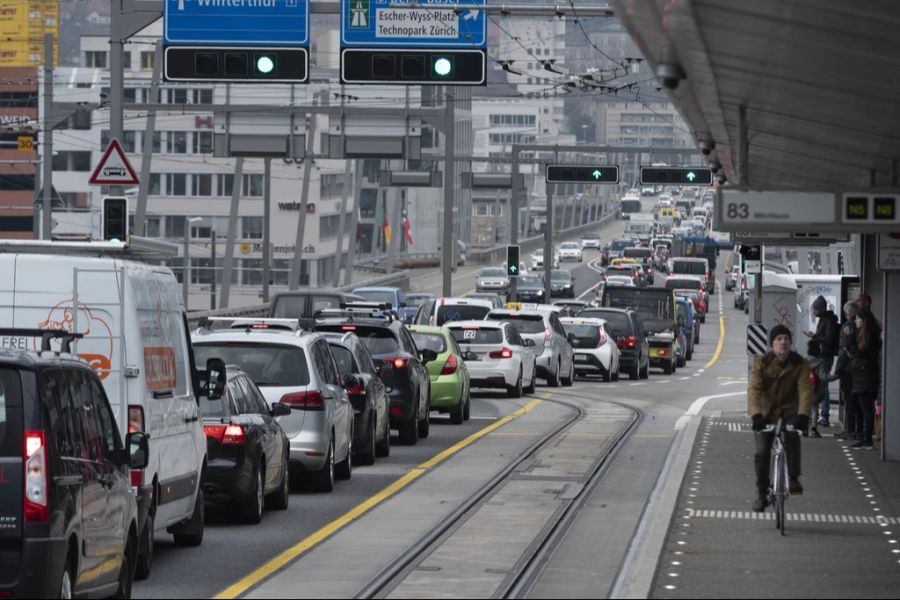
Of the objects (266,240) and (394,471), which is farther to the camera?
(266,240)

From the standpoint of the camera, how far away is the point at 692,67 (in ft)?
41.7

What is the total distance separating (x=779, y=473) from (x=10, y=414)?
7.86m

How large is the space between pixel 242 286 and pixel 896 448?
9999 cm

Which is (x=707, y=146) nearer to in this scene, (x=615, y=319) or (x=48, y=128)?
(x=48, y=128)

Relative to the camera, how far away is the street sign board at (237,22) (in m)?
29.5

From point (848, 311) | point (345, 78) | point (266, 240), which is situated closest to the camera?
point (848, 311)

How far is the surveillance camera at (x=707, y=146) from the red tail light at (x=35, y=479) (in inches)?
350

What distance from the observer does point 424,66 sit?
96.2 feet

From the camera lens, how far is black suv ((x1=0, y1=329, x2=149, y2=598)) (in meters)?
10.0

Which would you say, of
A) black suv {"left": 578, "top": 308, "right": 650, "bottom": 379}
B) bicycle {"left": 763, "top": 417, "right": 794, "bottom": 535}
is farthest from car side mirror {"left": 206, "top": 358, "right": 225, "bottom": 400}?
black suv {"left": 578, "top": 308, "right": 650, "bottom": 379}

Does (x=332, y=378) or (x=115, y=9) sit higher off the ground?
(x=115, y=9)

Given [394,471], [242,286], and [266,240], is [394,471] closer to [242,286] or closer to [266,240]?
[266,240]

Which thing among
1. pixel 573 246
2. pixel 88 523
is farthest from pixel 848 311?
pixel 573 246

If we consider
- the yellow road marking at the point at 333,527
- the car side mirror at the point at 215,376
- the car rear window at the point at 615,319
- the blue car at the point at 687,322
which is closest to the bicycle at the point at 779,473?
the yellow road marking at the point at 333,527
